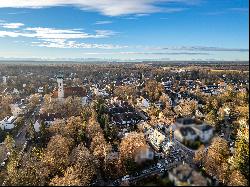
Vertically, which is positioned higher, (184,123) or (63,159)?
(184,123)

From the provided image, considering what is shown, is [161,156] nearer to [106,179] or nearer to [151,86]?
[106,179]

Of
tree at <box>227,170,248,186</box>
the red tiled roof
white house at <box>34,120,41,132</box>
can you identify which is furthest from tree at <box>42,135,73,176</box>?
the red tiled roof

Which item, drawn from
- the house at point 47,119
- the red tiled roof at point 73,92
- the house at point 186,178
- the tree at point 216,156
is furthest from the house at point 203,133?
the red tiled roof at point 73,92

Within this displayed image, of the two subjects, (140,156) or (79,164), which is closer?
(140,156)

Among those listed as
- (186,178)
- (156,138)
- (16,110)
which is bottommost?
(16,110)

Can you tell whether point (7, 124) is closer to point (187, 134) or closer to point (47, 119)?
point (47, 119)

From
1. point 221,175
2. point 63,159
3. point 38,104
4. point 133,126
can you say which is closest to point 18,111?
point 38,104

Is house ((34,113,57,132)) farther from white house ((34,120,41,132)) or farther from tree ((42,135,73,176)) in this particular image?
tree ((42,135,73,176))

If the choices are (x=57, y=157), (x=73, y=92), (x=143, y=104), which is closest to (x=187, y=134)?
(x=57, y=157)

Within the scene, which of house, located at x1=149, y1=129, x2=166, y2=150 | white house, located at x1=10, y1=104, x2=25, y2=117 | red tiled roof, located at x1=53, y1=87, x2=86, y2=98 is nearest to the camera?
house, located at x1=149, y1=129, x2=166, y2=150
